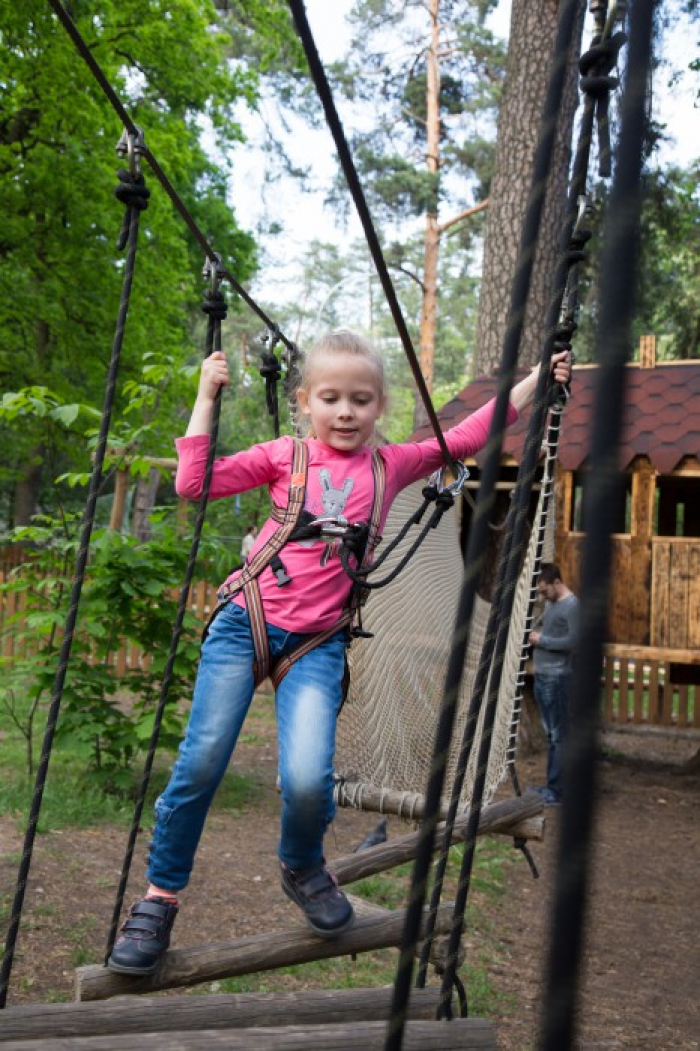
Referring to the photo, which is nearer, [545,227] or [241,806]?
[241,806]

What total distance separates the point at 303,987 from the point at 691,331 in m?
9.53

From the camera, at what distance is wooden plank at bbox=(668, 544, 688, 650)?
637 centimetres

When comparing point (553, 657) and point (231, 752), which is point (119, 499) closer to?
point (553, 657)

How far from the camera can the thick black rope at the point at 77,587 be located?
5.61 feet

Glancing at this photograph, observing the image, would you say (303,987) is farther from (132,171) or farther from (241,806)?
(132,171)

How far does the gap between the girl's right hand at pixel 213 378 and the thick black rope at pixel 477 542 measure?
3.88 feet

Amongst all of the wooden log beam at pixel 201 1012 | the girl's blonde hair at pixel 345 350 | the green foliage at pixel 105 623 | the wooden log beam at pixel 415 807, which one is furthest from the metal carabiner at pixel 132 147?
the green foliage at pixel 105 623

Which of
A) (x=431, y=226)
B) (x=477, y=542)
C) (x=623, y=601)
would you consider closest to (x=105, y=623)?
(x=623, y=601)

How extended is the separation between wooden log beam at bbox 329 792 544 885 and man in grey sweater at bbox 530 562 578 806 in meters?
3.05

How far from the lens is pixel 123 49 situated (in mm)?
10094

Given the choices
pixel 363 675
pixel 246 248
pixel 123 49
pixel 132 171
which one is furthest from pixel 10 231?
pixel 132 171

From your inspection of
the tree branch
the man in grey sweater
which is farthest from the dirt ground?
the tree branch

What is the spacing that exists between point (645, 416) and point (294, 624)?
17.4 feet

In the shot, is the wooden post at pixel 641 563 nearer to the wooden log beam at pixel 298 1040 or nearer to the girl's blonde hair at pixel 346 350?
the girl's blonde hair at pixel 346 350
